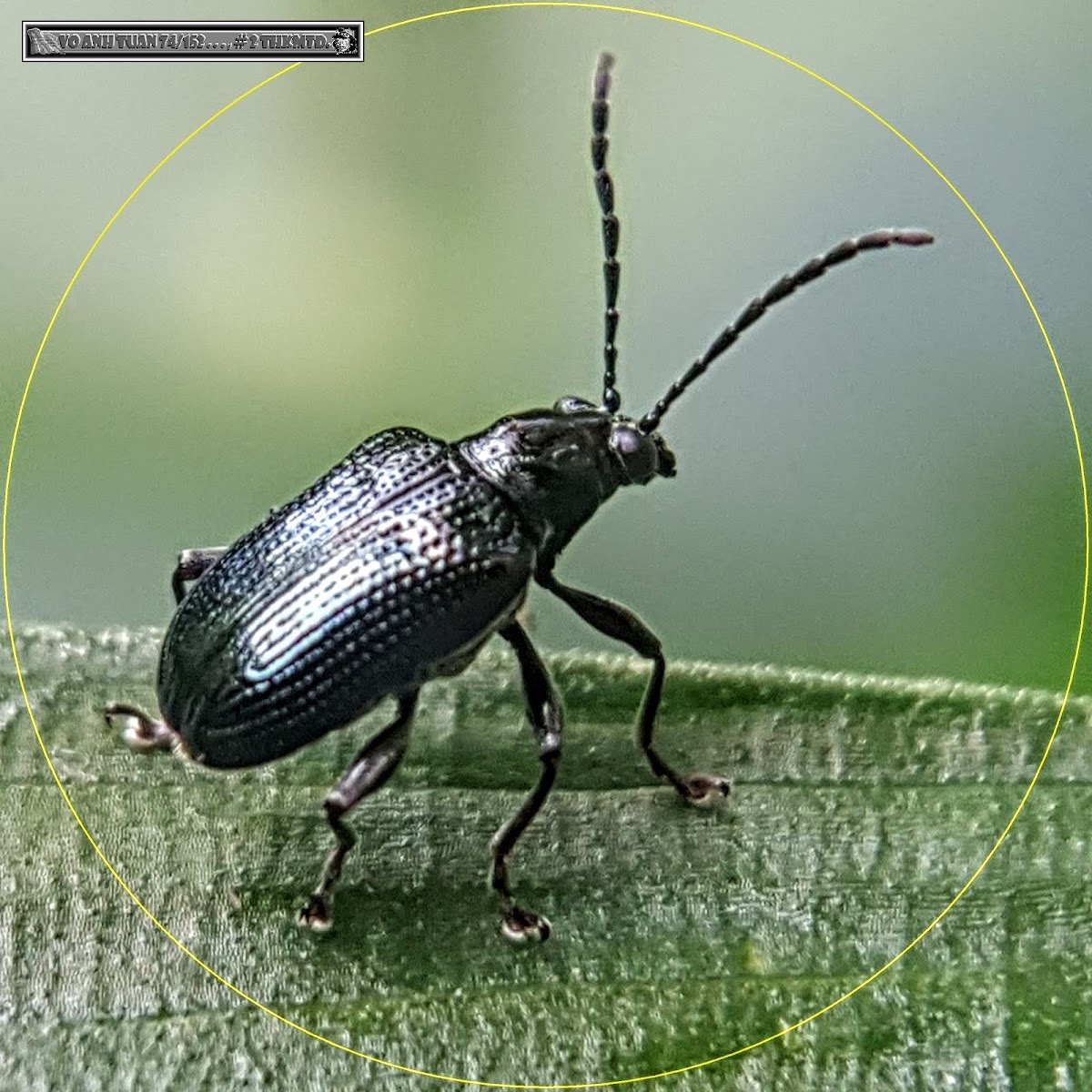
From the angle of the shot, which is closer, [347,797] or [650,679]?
[347,797]

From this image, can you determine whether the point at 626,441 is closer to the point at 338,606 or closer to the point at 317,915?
the point at 338,606

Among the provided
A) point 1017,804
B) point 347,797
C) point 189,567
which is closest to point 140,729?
point 189,567

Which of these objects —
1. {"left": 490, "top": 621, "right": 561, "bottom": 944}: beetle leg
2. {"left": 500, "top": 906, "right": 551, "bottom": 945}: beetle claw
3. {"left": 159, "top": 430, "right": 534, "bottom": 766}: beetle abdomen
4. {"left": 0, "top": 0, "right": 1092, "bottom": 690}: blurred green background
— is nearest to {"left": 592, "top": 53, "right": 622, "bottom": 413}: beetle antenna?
{"left": 0, "top": 0, "right": 1092, "bottom": 690}: blurred green background

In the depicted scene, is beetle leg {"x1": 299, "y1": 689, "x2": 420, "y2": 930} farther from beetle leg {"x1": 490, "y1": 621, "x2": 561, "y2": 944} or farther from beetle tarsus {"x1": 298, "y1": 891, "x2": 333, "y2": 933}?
beetle leg {"x1": 490, "y1": 621, "x2": 561, "y2": 944}

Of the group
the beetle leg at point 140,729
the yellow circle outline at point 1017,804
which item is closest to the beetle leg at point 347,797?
the yellow circle outline at point 1017,804

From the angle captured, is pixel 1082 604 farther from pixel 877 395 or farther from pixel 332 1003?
pixel 332 1003

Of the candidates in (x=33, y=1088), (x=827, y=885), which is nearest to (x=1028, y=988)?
(x=827, y=885)

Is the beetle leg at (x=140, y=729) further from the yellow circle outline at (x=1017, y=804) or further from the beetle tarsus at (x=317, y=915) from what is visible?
the beetle tarsus at (x=317, y=915)
